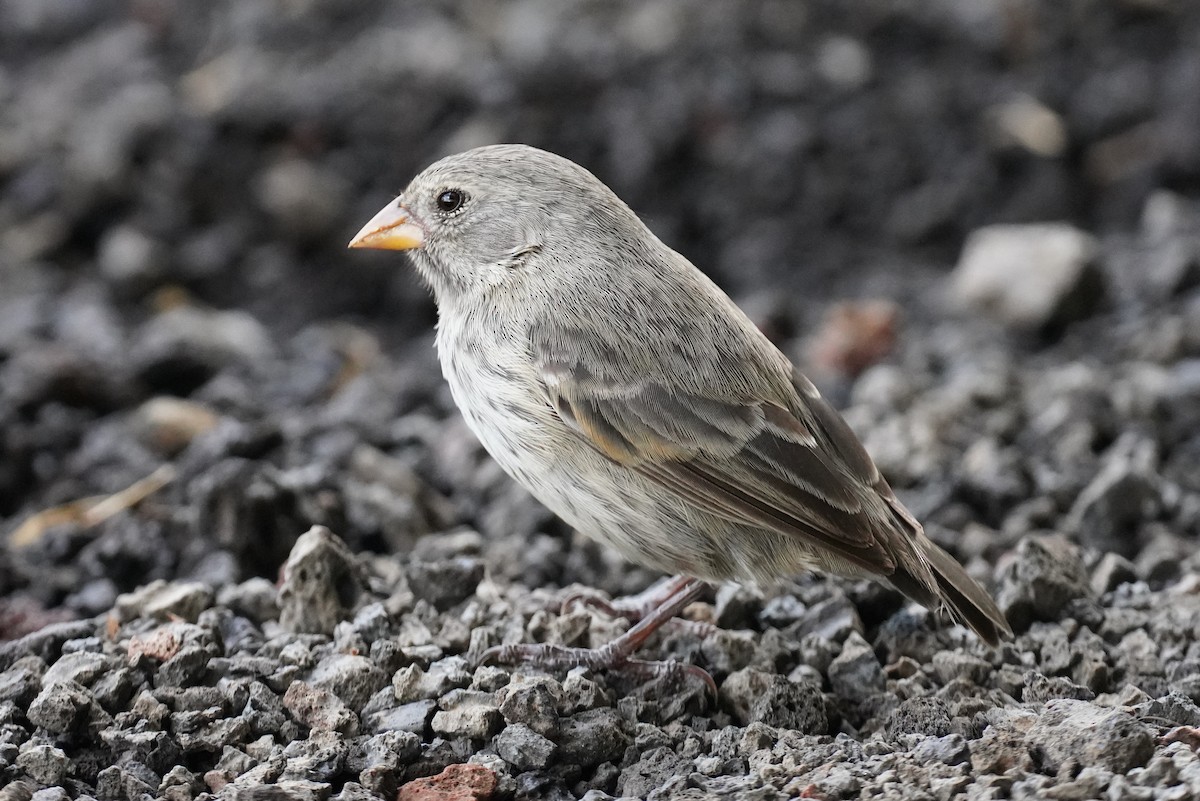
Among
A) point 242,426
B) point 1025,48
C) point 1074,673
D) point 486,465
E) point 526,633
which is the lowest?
point 1074,673

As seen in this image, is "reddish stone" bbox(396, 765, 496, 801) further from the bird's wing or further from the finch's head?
the finch's head

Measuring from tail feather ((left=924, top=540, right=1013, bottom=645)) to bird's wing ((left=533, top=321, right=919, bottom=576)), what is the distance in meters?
0.17

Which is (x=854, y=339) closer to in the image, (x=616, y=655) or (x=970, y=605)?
(x=970, y=605)

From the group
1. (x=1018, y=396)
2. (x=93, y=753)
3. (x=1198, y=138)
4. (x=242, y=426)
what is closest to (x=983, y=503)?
(x=1018, y=396)

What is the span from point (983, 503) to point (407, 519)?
6.73 feet

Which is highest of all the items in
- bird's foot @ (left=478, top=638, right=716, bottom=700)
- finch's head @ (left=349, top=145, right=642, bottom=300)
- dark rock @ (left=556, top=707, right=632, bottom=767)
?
finch's head @ (left=349, top=145, right=642, bottom=300)

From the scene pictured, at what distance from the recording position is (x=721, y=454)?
3.88 m

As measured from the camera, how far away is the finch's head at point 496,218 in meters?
4.23

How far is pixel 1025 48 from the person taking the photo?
8.54 metres

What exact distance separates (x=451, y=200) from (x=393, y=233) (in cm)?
22

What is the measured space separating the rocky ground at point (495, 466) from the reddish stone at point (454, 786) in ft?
0.04

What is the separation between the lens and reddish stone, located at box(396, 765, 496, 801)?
3287 mm

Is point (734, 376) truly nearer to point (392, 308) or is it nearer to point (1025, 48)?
point (392, 308)

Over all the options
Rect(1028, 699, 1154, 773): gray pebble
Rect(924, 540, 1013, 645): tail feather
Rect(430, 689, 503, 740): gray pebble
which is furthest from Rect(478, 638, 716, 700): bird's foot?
Rect(1028, 699, 1154, 773): gray pebble
